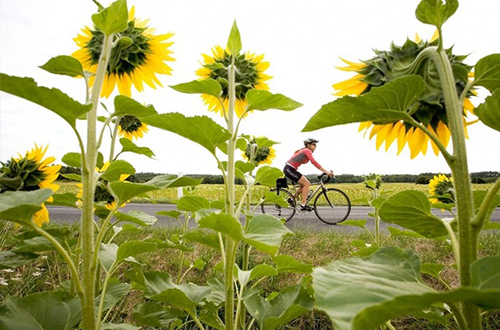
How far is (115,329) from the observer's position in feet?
2.86

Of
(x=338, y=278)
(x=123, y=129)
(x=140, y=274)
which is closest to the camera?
(x=338, y=278)

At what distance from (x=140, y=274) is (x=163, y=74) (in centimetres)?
70

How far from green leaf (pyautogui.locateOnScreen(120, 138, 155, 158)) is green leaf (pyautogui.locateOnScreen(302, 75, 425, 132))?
616 millimetres

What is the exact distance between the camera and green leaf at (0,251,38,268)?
895mm

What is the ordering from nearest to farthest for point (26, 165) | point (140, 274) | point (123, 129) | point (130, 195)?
point (130, 195) < point (140, 274) < point (26, 165) < point (123, 129)

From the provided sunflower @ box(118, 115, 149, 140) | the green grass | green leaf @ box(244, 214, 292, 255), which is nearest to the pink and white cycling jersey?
the green grass

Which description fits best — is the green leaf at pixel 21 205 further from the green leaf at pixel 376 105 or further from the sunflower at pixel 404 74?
the sunflower at pixel 404 74

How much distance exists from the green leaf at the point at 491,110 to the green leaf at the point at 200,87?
0.57 m

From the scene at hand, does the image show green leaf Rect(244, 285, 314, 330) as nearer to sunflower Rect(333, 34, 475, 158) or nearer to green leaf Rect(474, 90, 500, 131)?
sunflower Rect(333, 34, 475, 158)

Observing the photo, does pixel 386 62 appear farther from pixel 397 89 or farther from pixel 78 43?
pixel 78 43

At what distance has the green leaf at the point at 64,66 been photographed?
2.41 ft

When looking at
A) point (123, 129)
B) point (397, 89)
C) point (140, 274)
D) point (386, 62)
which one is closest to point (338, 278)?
point (397, 89)

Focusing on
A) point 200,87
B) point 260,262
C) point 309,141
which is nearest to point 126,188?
point 200,87

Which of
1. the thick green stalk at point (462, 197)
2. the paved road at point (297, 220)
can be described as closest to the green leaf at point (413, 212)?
the thick green stalk at point (462, 197)
